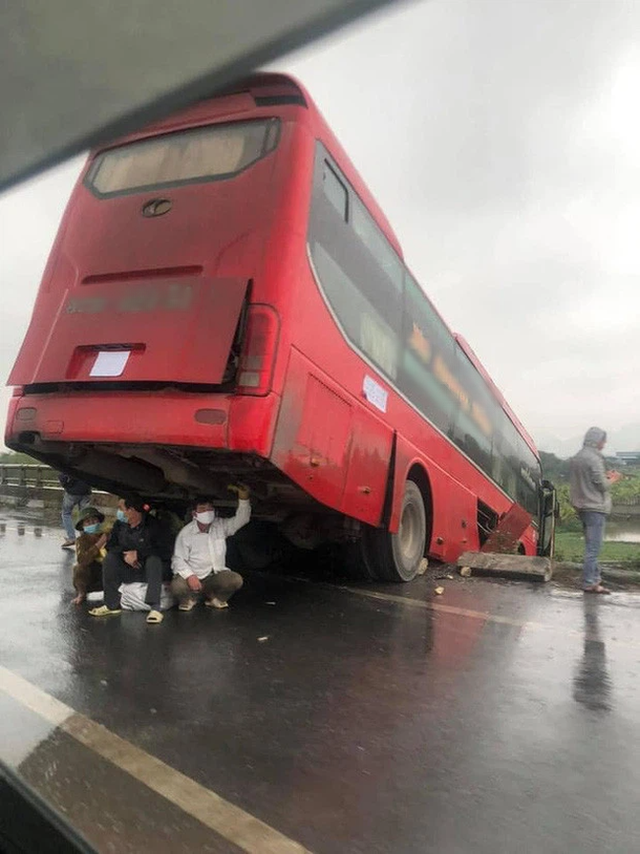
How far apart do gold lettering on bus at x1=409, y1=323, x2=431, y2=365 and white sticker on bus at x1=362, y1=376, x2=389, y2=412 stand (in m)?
1.12

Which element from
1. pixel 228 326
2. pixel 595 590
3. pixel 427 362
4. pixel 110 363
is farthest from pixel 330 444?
pixel 595 590

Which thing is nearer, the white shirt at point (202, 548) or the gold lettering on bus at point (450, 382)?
the white shirt at point (202, 548)

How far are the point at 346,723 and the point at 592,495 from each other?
4899mm

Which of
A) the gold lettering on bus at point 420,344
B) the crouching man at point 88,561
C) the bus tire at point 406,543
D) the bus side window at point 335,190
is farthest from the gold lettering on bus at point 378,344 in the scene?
the crouching man at point 88,561

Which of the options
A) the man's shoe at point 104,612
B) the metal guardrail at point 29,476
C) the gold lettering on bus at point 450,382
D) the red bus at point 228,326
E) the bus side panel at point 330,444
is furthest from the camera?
the metal guardrail at point 29,476

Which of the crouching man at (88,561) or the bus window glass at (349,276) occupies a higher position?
the bus window glass at (349,276)

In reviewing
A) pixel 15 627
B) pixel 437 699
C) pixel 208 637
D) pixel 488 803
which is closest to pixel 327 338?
pixel 208 637

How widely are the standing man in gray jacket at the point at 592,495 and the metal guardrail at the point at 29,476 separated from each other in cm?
1416

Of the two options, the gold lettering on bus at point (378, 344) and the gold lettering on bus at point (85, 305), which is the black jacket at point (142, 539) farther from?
the gold lettering on bus at point (378, 344)

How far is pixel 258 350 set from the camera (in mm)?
4801

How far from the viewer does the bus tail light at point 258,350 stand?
15.6 feet

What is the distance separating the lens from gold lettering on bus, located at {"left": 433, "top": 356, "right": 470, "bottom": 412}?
8496mm

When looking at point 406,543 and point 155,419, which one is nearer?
point 155,419

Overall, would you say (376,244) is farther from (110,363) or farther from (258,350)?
(110,363)
